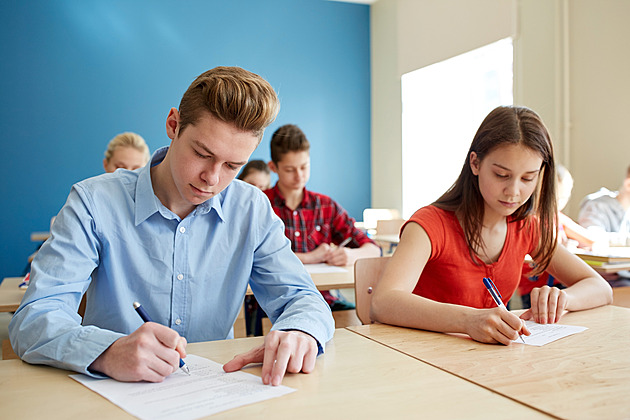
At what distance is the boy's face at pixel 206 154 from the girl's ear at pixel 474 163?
0.74 metres

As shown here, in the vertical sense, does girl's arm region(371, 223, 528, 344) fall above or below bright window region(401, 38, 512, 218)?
below

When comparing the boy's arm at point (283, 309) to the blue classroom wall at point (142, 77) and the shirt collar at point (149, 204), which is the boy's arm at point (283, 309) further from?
the blue classroom wall at point (142, 77)

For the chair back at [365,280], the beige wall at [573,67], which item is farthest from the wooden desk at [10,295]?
the beige wall at [573,67]

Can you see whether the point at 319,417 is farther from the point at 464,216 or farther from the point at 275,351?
the point at 464,216

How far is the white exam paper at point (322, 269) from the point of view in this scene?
8.03ft

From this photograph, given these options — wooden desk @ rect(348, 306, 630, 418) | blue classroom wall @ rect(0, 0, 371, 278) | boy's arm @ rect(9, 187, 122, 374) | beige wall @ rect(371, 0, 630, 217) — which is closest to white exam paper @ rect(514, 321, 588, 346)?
wooden desk @ rect(348, 306, 630, 418)

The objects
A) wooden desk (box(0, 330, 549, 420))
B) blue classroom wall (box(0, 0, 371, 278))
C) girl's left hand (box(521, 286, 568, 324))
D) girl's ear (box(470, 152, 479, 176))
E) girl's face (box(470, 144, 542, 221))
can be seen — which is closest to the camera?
wooden desk (box(0, 330, 549, 420))

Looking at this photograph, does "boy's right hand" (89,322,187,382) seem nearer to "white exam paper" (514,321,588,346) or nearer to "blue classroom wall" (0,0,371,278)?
"white exam paper" (514,321,588,346)

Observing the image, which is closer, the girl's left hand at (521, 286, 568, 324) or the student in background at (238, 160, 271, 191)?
the girl's left hand at (521, 286, 568, 324)

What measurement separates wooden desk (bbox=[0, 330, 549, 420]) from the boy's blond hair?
1.55 ft

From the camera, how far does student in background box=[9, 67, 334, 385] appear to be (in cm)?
94

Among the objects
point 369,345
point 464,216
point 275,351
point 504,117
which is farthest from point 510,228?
point 275,351

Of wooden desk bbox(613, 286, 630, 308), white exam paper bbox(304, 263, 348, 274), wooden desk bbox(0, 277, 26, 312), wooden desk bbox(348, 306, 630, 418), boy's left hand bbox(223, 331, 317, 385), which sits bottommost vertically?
wooden desk bbox(613, 286, 630, 308)

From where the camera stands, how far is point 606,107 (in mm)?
4055
